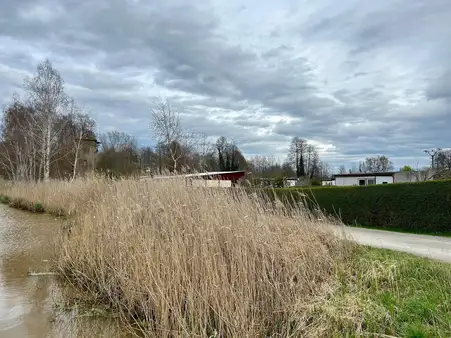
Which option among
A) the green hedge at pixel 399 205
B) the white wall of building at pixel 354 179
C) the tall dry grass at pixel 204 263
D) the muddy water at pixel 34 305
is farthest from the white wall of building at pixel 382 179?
the muddy water at pixel 34 305

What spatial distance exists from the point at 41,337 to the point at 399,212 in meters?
9.36

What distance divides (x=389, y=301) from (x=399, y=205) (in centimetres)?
721

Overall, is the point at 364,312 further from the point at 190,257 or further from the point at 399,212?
the point at 399,212

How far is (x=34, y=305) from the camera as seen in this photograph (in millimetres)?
4562

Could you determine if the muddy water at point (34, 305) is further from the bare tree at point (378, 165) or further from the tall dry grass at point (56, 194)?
the bare tree at point (378, 165)

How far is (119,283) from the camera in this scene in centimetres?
457

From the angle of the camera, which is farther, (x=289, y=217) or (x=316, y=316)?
(x=289, y=217)

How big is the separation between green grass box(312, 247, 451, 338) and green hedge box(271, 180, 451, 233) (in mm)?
3800

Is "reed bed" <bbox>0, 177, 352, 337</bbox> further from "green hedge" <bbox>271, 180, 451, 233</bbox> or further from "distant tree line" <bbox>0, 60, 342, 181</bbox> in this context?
"distant tree line" <bbox>0, 60, 342, 181</bbox>

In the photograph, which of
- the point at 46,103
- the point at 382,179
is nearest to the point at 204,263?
the point at 46,103

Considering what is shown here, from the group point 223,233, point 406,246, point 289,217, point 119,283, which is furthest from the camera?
point 406,246

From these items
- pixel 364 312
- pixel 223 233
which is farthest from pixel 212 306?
pixel 364 312

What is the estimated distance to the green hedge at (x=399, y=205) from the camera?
361 inches

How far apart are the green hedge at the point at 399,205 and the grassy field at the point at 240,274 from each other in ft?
11.8
